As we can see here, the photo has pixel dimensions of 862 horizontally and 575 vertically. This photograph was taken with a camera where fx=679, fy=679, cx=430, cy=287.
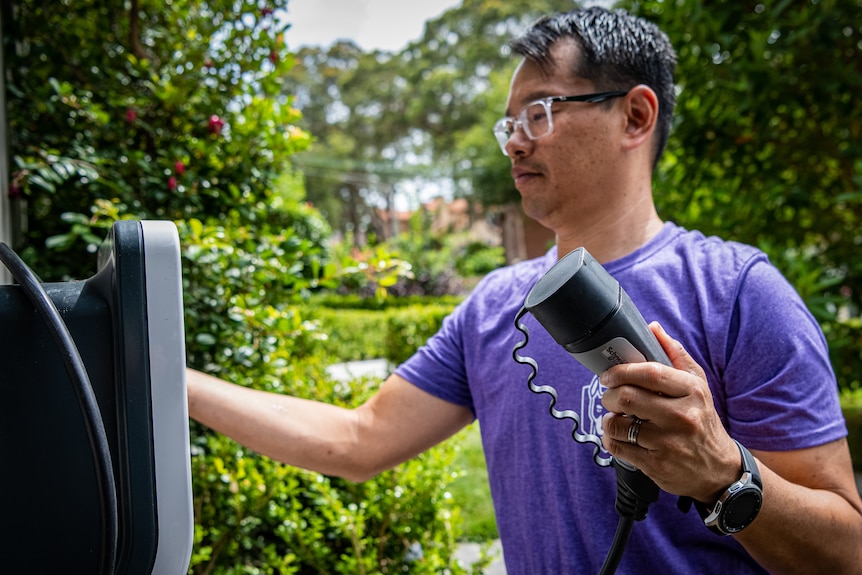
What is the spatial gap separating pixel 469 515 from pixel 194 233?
2.93m

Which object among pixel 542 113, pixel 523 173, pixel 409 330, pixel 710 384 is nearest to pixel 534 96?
pixel 542 113

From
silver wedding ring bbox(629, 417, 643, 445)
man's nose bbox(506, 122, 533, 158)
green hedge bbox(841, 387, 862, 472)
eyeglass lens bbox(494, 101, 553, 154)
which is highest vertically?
eyeglass lens bbox(494, 101, 553, 154)

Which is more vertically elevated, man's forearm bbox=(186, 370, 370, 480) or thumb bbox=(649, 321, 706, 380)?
thumb bbox=(649, 321, 706, 380)

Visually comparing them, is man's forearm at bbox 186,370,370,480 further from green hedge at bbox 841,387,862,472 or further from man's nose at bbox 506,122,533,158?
green hedge at bbox 841,387,862,472

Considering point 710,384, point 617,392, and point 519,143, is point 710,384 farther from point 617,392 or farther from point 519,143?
point 519,143

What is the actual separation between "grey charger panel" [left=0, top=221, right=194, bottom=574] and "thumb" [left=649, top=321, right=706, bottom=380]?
21.0 inches

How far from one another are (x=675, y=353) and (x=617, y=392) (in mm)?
102

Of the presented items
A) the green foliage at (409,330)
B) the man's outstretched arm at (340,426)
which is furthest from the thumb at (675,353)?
the green foliage at (409,330)

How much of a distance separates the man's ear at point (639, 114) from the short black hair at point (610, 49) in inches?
1.0

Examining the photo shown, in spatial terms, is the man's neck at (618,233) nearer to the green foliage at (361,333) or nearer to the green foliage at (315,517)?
the green foliage at (315,517)

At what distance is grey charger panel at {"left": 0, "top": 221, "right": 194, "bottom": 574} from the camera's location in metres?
0.58

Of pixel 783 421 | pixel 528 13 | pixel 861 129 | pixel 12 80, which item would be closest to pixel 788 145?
pixel 861 129

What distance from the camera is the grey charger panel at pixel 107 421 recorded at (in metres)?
0.58

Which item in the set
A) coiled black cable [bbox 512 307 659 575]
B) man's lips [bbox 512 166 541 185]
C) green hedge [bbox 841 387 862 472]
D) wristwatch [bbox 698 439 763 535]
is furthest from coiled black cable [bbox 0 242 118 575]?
green hedge [bbox 841 387 862 472]
